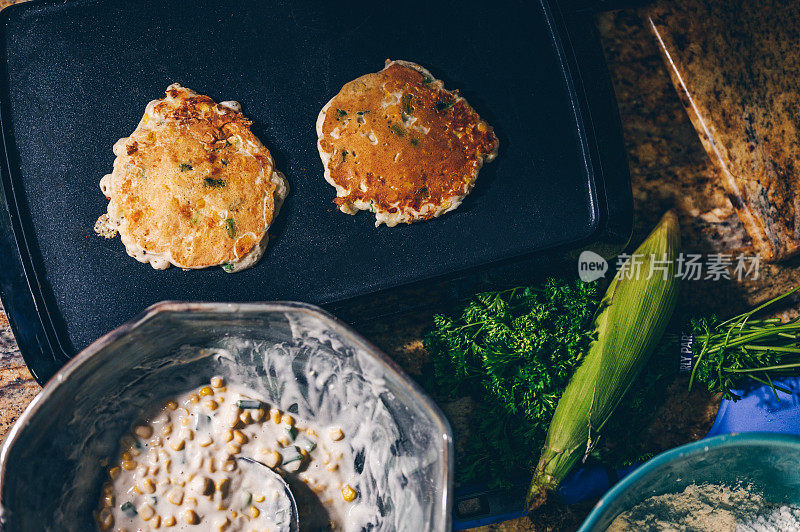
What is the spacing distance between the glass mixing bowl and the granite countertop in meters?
0.95

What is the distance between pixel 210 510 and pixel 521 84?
4.81ft

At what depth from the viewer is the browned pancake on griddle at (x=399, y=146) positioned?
60.1 inches

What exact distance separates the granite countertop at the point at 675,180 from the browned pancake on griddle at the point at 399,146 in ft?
1.94

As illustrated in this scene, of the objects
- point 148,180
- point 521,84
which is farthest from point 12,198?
point 521,84

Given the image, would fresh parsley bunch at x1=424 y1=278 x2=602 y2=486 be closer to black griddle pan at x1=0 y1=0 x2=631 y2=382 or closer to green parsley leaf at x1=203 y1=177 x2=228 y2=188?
black griddle pan at x1=0 y1=0 x2=631 y2=382

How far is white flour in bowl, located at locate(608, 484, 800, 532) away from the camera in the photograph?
1.58 meters

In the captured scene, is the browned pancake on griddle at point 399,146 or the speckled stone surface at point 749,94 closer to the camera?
the browned pancake on griddle at point 399,146

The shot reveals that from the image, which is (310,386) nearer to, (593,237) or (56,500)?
(56,500)

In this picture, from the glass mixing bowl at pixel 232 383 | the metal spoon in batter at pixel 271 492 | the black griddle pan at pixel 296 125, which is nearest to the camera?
the glass mixing bowl at pixel 232 383

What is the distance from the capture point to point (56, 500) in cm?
133

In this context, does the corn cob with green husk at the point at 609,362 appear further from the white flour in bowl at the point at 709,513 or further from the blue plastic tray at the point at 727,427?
the white flour in bowl at the point at 709,513

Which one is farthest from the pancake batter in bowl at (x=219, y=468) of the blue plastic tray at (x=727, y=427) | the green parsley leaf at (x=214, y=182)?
the green parsley leaf at (x=214, y=182)
